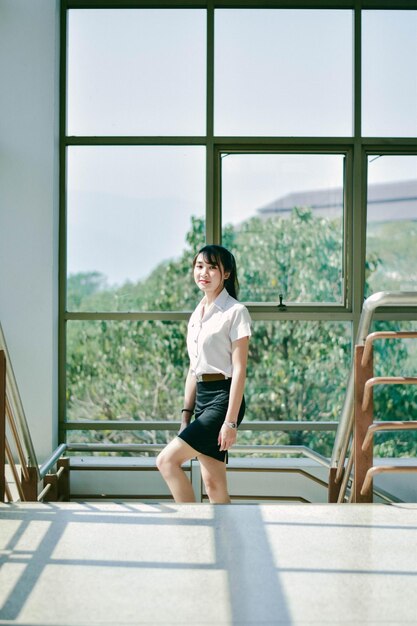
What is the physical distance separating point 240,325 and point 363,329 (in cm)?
70

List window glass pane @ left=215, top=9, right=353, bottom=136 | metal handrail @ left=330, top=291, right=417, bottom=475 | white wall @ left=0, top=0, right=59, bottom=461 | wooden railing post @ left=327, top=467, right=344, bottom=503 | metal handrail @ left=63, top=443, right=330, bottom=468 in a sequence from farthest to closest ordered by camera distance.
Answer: window glass pane @ left=215, top=9, right=353, bottom=136 → metal handrail @ left=63, top=443, right=330, bottom=468 → white wall @ left=0, top=0, right=59, bottom=461 → wooden railing post @ left=327, top=467, right=344, bottom=503 → metal handrail @ left=330, top=291, right=417, bottom=475

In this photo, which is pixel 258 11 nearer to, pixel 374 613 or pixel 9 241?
pixel 9 241

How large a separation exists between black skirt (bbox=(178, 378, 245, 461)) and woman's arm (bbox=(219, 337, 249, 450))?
7cm

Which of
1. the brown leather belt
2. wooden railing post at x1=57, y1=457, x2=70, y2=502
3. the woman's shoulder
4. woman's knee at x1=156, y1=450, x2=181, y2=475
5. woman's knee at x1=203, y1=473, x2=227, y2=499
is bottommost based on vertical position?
wooden railing post at x1=57, y1=457, x2=70, y2=502

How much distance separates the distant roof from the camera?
5.35m

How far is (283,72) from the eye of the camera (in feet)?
17.4

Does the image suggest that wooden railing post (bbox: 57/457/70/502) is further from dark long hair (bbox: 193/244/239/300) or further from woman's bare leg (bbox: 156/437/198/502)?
dark long hair (bbox: 193/244/239/300)

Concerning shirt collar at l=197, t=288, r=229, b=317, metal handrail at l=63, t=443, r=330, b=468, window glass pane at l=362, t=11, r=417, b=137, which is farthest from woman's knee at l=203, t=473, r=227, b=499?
window glass pane at l=362, t=11, r=417, b=137

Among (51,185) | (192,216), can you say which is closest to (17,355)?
(51,185)

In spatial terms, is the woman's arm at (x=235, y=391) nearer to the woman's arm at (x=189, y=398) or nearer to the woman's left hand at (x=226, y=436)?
the woman's left hand at (x=226, y=436)

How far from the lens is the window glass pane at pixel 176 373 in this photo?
5.35 meters

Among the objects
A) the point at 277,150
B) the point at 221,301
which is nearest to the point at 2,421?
the point at 221,301

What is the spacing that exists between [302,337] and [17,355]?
1924mm

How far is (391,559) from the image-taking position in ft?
9.21
